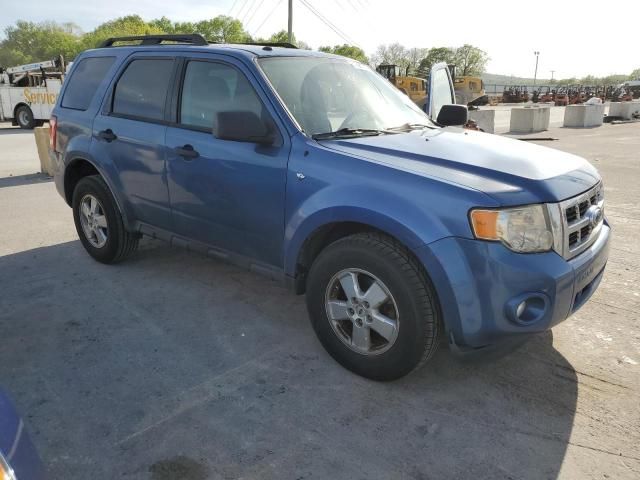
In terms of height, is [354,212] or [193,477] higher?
[354,212]

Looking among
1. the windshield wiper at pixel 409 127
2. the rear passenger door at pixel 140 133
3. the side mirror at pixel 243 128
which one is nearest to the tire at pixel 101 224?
the rear passenger door at pixel 140 133

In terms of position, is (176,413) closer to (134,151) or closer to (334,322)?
(334,322)

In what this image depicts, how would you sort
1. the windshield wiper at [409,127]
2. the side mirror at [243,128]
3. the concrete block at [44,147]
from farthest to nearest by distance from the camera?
the concrete block at [44,147] < the windshield wiper at [409,127] < the side mirror at [243,128]

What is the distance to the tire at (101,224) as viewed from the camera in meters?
4.63

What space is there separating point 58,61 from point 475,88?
25.7 m

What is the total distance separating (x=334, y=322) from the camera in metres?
3.09

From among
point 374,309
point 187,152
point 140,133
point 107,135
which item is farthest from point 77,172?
point 374,309

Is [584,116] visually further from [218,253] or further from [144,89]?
[218,253]

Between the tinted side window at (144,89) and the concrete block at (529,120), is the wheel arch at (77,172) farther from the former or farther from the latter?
the concrete block at (529,120)

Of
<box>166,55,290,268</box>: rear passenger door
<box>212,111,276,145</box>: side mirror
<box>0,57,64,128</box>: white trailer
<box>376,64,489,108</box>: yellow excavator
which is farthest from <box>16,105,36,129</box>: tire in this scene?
<box>212,111,276,145</box>: side mirror

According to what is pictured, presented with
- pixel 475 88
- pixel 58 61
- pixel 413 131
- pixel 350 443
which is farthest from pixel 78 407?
pixel 475 88

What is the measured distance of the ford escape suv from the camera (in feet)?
8.34

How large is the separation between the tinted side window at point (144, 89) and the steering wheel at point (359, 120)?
1.51 meters

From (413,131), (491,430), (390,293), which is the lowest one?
(491,430)
